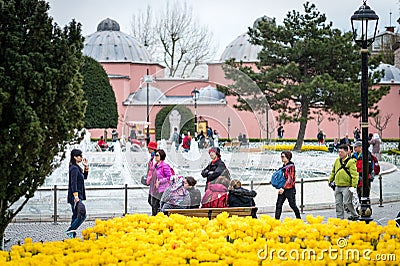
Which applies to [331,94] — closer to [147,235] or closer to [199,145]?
[199,145]

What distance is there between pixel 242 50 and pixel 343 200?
40.9 metres

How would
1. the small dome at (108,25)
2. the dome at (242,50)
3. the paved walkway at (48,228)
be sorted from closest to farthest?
the paved walkway at (48,228), the dome at (242,50), the small dome at (108,25)

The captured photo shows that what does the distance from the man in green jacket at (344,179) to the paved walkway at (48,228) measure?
2.83 feet

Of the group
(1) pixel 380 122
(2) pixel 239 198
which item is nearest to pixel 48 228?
(2) pixel 239 198

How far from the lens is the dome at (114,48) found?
51688 millimetres

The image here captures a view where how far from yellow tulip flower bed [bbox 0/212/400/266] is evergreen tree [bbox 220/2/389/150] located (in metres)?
22.5

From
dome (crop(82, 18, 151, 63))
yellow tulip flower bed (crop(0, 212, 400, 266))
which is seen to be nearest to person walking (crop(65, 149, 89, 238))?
yellow tulip flower bed (crop(0, 212, 400, 266))

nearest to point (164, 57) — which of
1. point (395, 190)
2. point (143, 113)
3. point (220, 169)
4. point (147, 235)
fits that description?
point (143, 113)

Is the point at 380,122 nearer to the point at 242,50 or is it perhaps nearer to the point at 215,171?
the point at 242,50

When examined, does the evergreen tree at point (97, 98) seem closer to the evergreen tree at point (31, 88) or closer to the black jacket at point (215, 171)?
the black jacket at point (215, 171)

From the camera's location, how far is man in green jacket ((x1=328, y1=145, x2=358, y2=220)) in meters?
10.8

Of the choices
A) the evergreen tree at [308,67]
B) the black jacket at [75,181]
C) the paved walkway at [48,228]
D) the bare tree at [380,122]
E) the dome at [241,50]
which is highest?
the dome at [241,50]

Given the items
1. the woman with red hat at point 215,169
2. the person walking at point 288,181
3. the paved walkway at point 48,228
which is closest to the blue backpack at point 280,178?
the person walking at point 288,181

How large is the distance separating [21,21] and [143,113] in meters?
30.9
